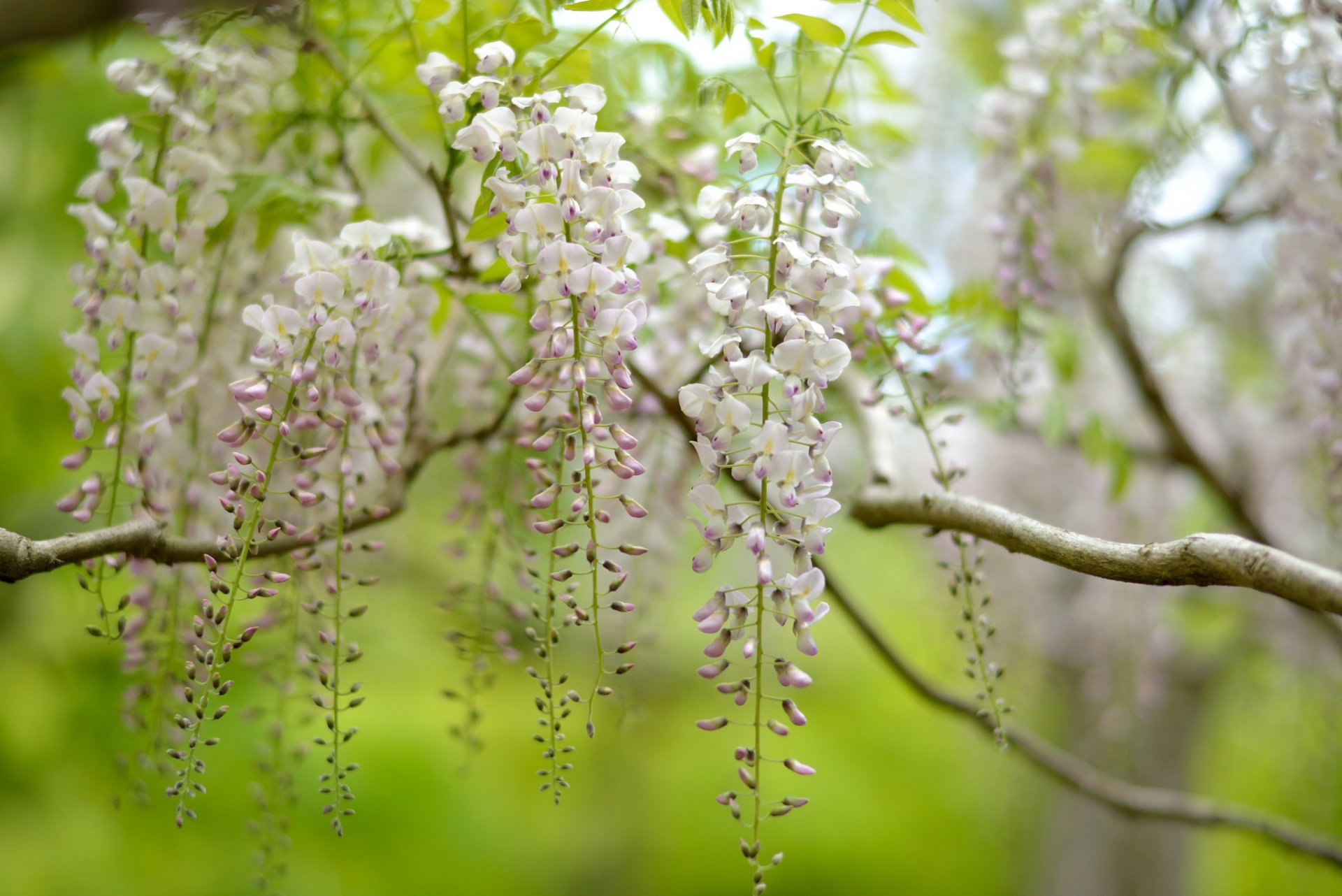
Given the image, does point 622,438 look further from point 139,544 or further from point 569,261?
point 139,544

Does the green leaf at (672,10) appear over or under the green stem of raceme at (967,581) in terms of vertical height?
over

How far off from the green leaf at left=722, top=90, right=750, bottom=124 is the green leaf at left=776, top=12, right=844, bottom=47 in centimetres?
9

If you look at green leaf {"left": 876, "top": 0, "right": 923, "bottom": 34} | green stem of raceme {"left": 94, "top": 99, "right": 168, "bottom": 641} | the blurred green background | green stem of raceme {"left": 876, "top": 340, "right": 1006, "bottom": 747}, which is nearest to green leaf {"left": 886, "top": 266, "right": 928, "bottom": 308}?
green stem of raceme {"left": 876, "top": 340, "right": 1006, "bottom": 747}

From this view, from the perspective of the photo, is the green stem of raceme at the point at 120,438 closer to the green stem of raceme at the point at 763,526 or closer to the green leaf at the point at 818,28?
the green stem of raceme at the point at 763,526

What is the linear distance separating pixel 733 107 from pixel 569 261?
1.11ft

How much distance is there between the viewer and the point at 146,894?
8.82 feet

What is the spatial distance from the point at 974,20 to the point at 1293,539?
1841 millimetres

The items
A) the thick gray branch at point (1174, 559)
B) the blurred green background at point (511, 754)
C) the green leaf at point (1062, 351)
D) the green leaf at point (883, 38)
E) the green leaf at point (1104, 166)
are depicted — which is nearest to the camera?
the thick gray branch at point (1174, 559)

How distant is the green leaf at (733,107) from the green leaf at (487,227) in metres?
0.26

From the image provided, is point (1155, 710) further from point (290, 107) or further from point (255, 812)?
point (290, 107)

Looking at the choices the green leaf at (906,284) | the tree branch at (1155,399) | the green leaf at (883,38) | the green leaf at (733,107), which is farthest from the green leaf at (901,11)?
the tree branch at (1155,399)

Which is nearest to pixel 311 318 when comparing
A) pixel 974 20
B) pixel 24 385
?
pixel 24 385

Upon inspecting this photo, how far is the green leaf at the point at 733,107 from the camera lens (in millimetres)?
916

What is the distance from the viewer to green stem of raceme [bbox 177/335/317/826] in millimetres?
728
